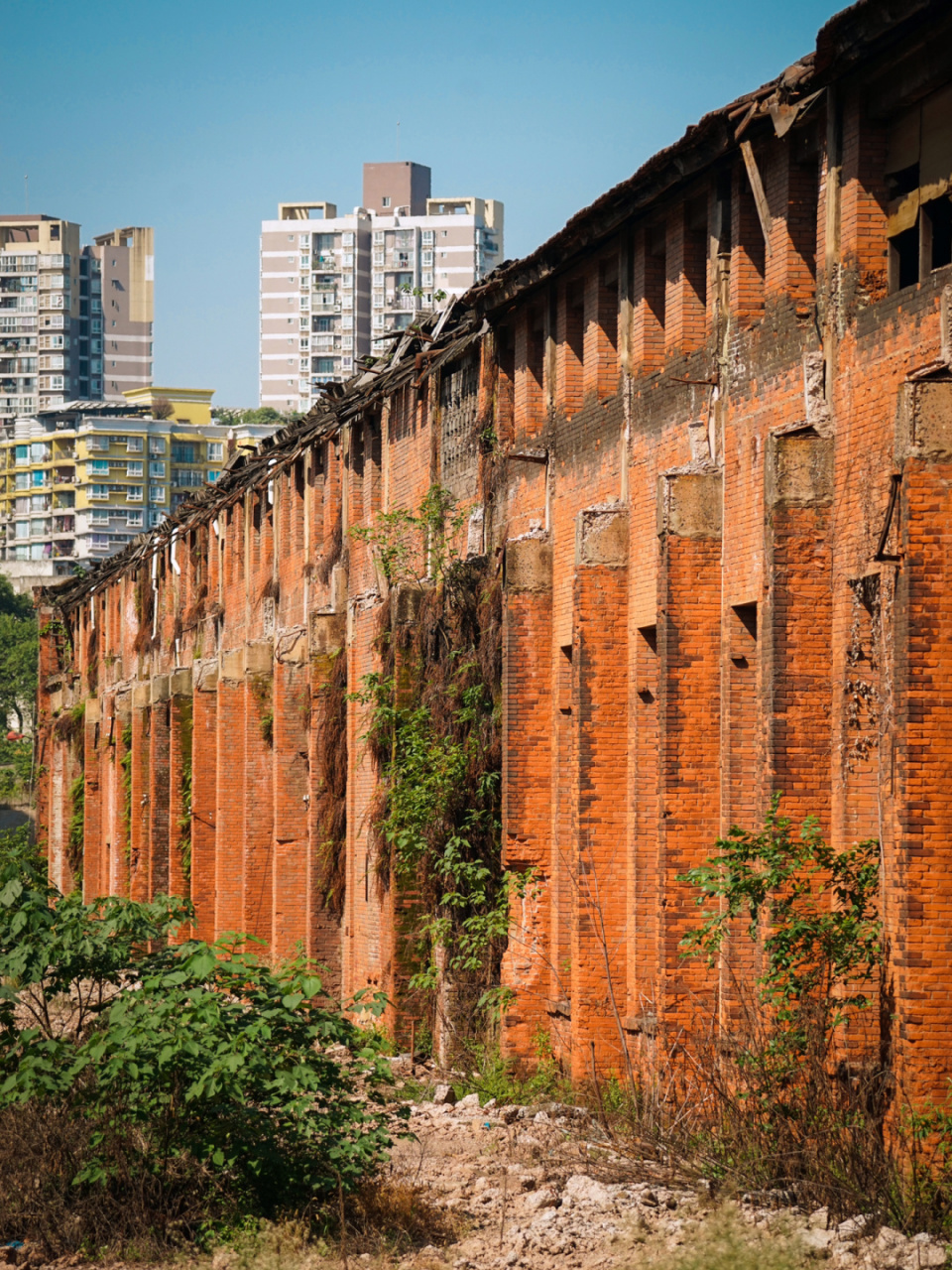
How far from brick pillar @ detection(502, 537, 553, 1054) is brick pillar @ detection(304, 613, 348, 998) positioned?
6.33 m

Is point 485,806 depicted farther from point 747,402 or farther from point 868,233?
point 868,233

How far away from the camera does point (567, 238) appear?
16.8 meters

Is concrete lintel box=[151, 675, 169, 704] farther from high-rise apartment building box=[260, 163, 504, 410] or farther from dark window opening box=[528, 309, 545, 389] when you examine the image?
high-rise apartment building box=[260, 163, 504, 410]

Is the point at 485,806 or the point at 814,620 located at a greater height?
the point at 814,620

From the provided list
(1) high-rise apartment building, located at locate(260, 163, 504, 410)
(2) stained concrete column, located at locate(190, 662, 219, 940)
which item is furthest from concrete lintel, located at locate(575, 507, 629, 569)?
(1) high-rise apartment building, located at locate(260, 163, 504, 410)

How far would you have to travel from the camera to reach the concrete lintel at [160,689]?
35.6 meters

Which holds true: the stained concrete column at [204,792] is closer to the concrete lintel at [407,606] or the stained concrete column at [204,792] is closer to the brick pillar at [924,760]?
the concrete lintel at [407,606]

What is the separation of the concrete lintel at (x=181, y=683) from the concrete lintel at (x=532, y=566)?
1674cm

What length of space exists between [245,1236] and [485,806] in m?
8.54

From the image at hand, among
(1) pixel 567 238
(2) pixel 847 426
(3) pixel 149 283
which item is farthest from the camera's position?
(3) pixel 149 283

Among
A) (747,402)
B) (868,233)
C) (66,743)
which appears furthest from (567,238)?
(66,743)

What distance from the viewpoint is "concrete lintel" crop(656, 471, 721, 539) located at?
14.0 meters

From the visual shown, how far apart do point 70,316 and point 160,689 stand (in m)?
117

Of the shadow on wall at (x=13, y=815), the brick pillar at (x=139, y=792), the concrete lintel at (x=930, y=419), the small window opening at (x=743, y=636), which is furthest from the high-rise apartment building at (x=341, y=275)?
the concrete lintel at (x=930, y=419)
